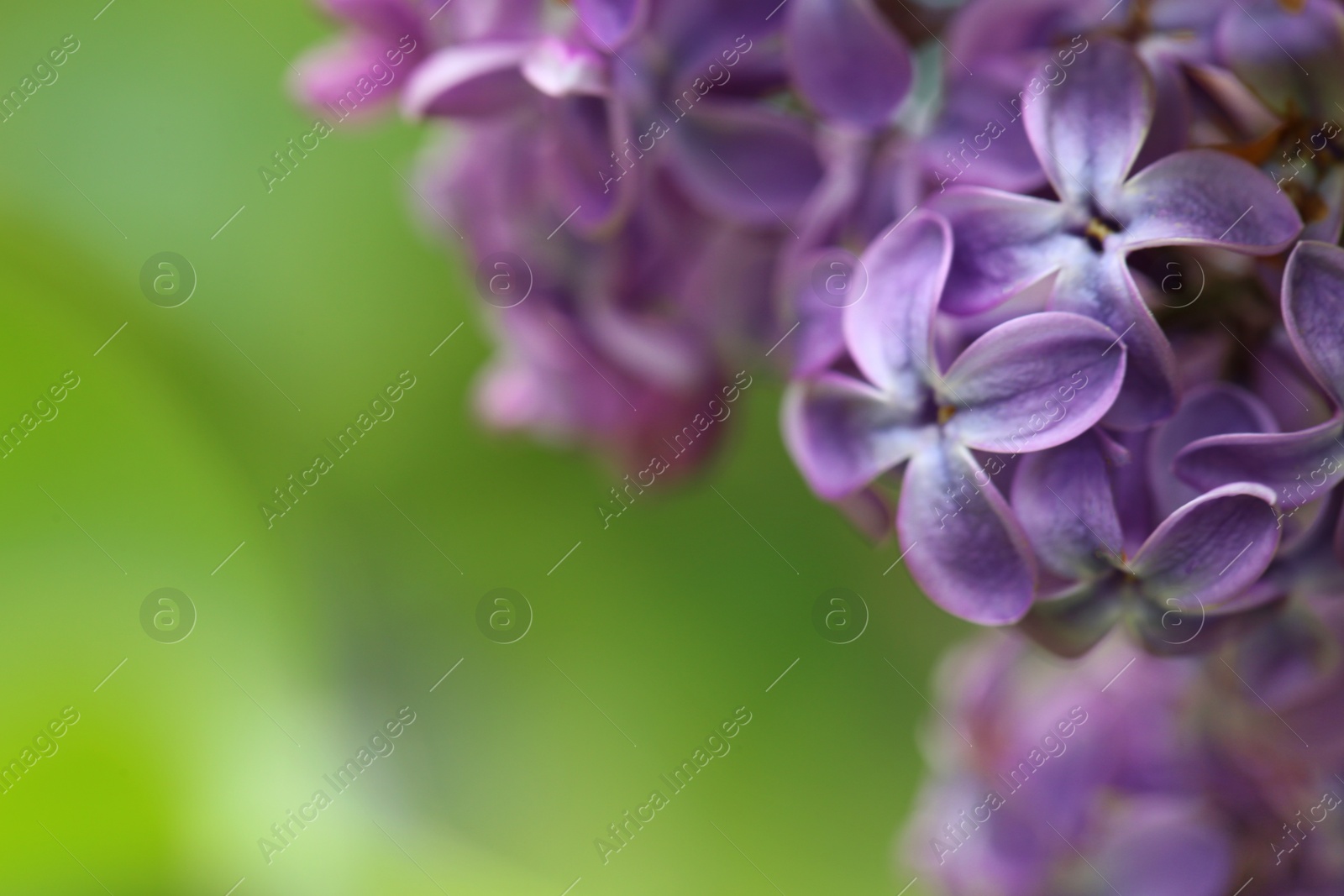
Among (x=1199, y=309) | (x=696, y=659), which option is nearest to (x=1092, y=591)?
(x=1199, y=309)

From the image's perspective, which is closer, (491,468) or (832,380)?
(832,380)

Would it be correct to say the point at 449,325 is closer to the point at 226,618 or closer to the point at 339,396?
the point at 339,396

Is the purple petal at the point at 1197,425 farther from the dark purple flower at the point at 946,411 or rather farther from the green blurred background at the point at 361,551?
the green blurred background at the point at 361,551

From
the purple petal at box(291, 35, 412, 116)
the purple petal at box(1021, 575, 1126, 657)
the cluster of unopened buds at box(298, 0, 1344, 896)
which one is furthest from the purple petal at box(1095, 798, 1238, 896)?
the purple petal at box(291, 35, 412, 116)

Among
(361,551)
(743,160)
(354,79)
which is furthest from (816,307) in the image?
(361,551)

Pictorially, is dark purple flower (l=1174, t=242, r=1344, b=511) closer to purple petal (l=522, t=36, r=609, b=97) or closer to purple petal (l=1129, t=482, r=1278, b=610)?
purple petal (l=1129, t=482, r=1278, b=610)
